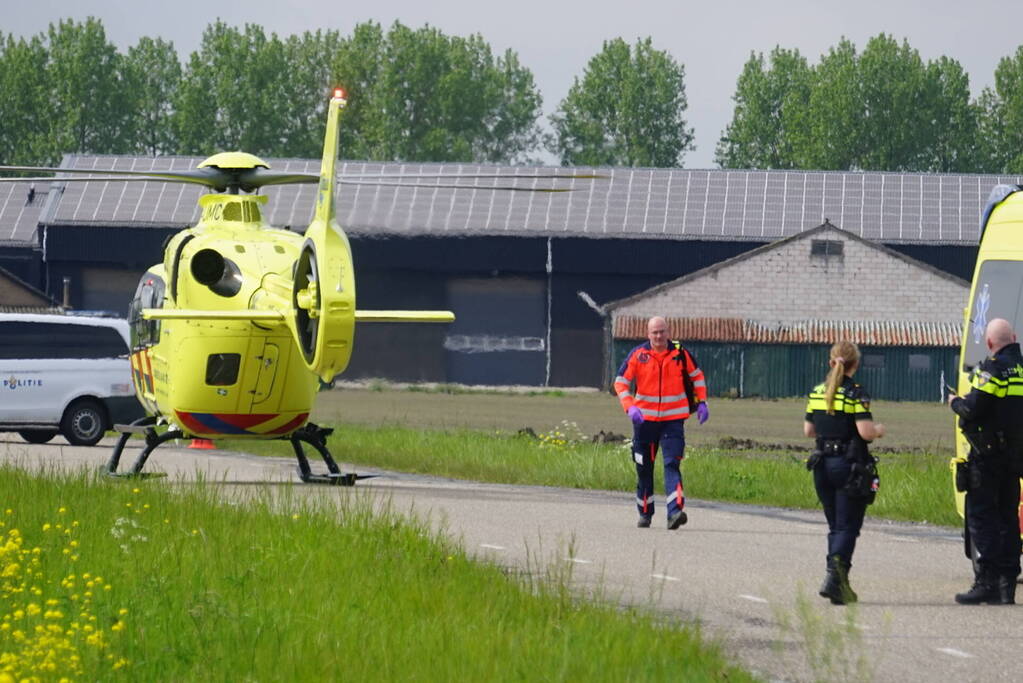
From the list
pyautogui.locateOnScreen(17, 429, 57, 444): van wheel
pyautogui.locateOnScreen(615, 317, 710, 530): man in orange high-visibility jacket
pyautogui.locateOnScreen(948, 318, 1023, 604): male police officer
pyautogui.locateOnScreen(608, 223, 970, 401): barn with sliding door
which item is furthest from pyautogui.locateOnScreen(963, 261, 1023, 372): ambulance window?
pyautogui.locateOnScreen(608, 223, 970, 401): barn with sliding door

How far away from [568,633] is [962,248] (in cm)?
6279

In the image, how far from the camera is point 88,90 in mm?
114750

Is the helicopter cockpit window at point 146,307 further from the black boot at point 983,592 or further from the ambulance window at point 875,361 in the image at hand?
the ambulance window at point 875,361

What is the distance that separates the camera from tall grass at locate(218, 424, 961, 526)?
19734 mm

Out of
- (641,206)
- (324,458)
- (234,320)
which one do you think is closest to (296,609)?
(234,320)

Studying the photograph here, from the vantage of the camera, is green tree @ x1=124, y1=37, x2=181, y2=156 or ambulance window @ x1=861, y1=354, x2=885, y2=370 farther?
green tree @ x1=124, y1=37, x2=181, y2=156

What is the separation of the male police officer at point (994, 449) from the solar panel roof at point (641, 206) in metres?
57.2

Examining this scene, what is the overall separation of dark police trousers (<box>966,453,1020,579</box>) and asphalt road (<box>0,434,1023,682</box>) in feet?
1.04

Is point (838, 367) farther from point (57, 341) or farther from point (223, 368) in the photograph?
point (57, 341)

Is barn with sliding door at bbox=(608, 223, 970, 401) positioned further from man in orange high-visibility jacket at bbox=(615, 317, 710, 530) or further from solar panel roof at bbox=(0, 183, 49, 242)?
A: man in orange high-visibility jacket at bbox=(615, 317, 710, 530)

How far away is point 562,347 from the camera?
69562 millimetres

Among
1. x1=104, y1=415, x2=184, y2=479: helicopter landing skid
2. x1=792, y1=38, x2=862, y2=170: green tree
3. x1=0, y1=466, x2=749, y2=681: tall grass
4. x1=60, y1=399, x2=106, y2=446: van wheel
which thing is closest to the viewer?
x1=0, y1=466, x2=749, y2=681: tall grass

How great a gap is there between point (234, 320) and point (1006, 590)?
33.9 ft

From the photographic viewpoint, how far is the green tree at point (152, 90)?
386 ft
